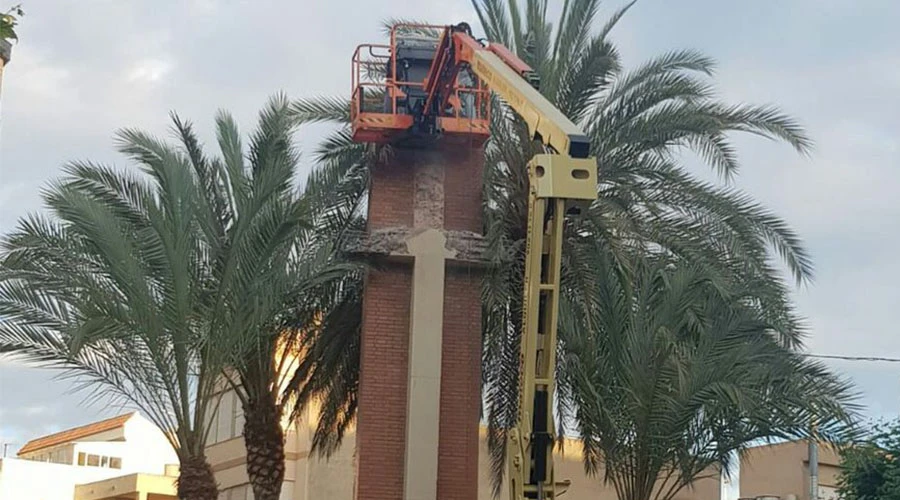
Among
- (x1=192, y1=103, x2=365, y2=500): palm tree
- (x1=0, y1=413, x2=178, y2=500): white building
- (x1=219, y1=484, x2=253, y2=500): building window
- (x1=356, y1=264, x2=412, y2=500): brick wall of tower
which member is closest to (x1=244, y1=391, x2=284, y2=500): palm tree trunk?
(x1=192, y1=103, x2=365, y2=500): palm tree

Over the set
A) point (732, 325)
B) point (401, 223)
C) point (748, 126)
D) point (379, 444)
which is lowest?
point (379, 444)

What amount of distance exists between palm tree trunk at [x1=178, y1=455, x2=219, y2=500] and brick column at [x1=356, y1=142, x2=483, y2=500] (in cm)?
252

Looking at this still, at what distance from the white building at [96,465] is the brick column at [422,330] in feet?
82.3

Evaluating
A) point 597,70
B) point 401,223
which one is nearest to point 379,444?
point 401,223

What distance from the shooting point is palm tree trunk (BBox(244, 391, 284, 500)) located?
Answer: 961 inches

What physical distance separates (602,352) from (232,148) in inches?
256

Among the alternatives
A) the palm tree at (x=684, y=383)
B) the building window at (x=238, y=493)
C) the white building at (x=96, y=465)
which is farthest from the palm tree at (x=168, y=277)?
the white building at (x=96, y=465)

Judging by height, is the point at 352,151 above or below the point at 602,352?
above

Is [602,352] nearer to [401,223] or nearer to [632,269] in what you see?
[632,269]

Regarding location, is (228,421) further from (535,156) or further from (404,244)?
(535,156)

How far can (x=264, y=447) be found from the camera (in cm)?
2445

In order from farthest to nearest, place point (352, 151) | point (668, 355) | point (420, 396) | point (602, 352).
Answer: point (352, 151) < point (420, 396) < point (602, 352) < point (668, 355)

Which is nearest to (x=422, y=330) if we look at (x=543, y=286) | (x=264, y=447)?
(x=264, y=447)

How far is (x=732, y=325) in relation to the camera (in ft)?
66.7
